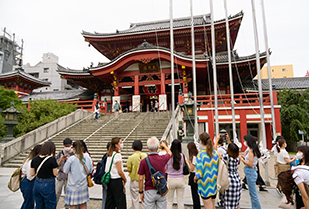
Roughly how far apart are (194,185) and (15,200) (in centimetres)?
472

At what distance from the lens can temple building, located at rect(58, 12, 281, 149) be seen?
1373 centimetres

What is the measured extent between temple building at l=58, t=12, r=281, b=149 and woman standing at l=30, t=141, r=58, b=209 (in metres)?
10.9

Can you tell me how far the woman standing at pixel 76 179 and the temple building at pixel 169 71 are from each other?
10752 mm

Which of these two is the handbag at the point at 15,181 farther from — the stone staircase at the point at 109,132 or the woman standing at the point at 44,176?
the stone staircase at the point at 109,132

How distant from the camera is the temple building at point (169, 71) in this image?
1373 centimetres

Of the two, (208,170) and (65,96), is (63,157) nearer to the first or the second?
(208,170)

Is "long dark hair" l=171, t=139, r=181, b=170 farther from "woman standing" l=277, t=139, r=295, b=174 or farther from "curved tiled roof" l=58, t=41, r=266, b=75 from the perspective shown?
"curved tiled roof" l=58, t=41, r=266, b=75

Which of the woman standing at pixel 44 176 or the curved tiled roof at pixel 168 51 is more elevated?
the curved tiled roof at pixel 168 51

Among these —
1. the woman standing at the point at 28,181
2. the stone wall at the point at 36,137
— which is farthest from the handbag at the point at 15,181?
the stone wall at the point at 36,137

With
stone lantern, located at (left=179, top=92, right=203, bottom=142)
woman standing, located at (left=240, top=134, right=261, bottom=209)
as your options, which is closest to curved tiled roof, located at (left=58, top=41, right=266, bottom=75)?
stone lantern, located at (left=179, top=92, right=203, bottom=142)

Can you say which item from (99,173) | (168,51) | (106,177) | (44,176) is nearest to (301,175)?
(106,177)

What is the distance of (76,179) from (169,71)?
14436mm

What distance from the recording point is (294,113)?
1361 cm

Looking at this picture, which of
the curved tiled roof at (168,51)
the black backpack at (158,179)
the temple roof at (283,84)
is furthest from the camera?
the temple roof at (283,84)
